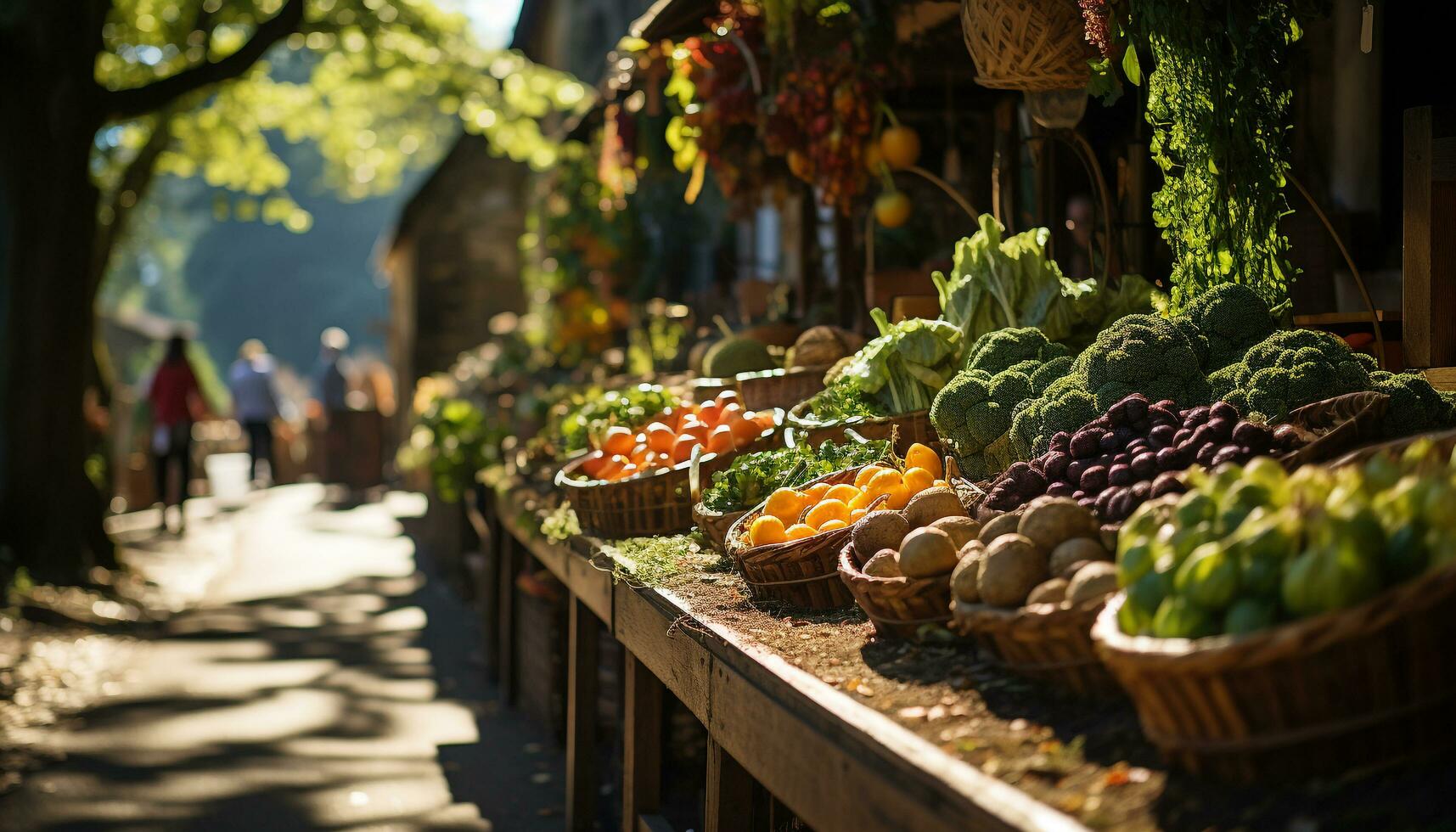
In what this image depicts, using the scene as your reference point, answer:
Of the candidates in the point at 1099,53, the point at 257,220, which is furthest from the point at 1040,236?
the point at 257,220

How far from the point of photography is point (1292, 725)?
74.2 inches

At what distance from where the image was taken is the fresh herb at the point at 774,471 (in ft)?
13.7

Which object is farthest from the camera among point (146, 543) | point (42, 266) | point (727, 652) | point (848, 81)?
point (146, 543)

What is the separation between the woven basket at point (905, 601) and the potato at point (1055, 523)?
25 centimetres

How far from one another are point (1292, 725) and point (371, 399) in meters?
22.9

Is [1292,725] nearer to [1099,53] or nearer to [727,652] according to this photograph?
[727,652]

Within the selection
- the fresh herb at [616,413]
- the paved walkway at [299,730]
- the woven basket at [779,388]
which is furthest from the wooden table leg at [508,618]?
Answer: the woven basket at [779,388]

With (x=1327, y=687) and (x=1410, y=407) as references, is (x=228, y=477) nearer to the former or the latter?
(x=1410, y=407)

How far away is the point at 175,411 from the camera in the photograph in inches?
567

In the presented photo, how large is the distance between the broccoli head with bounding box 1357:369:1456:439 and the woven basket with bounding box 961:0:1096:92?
161 cm

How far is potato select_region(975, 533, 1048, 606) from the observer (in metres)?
2.51

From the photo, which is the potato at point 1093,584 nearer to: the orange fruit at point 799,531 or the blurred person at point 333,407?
the orange fruit at point 799,531

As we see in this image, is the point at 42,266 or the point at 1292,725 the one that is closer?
the point at 1292,725

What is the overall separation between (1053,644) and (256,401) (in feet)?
54.6
